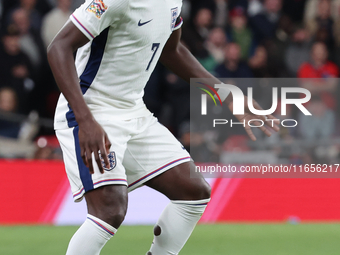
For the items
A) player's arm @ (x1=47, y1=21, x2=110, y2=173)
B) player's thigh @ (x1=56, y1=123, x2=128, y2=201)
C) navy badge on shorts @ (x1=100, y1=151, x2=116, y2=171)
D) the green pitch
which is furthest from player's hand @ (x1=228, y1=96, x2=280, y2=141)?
the green pitch

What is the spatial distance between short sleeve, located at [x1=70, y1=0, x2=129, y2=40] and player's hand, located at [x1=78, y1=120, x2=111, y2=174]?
1.48 ft

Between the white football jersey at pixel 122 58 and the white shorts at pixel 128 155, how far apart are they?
7 centimetres

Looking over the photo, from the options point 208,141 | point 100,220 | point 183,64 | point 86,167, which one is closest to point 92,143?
point 86,167

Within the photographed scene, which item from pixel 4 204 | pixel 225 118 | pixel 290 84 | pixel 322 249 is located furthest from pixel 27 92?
pixel 322 249

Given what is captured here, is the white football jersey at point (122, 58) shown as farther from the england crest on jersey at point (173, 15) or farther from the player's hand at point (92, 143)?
the player's hand at point (92, 143)

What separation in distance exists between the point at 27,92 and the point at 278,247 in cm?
413

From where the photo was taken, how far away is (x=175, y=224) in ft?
10.8

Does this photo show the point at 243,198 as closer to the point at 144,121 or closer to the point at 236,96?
the point at 236,96

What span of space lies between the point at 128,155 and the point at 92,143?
57cm

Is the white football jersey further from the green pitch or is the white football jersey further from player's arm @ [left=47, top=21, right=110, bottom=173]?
the green pitch

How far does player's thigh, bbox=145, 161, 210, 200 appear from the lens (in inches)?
126

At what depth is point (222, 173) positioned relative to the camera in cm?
711

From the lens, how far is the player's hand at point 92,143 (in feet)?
8.57

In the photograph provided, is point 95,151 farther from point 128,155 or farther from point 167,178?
point 167,178
